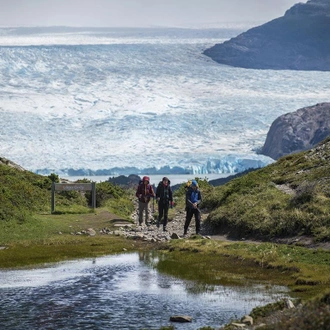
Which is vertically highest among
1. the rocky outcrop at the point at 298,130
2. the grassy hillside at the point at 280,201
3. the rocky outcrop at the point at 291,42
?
the rocky outcrop at the point at 291,42

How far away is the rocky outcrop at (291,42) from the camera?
352 feet

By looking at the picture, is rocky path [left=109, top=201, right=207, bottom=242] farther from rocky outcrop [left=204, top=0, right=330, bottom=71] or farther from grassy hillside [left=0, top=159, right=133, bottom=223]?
rocky outcrop [left=204, top=0, right=330, bottom=71]

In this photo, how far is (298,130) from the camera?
262 feet

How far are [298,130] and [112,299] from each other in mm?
66632

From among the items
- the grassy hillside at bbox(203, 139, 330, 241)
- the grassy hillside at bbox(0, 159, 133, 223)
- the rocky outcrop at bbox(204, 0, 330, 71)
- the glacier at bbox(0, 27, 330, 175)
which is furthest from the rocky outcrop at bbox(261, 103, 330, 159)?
the grassy hillside at bbox(203, 139, 330, 241)

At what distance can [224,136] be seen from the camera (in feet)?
233

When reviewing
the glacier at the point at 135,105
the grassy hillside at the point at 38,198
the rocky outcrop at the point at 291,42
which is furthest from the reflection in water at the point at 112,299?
the rocky outcrop at the point at 291,42

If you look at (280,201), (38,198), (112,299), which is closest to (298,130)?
(38,198)

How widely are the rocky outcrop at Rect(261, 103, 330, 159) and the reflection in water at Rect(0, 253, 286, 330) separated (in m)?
56.0

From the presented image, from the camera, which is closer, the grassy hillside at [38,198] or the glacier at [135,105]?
the grassy hillside at [38,198]

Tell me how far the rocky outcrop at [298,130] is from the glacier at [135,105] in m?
0.97

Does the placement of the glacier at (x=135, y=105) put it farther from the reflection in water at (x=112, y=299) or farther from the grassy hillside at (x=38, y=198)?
the reflection in water at (x=112, y=299)

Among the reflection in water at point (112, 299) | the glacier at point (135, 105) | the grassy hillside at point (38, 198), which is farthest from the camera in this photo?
the glacier at point (135, 105)

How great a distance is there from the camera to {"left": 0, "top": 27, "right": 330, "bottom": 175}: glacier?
217 feet
